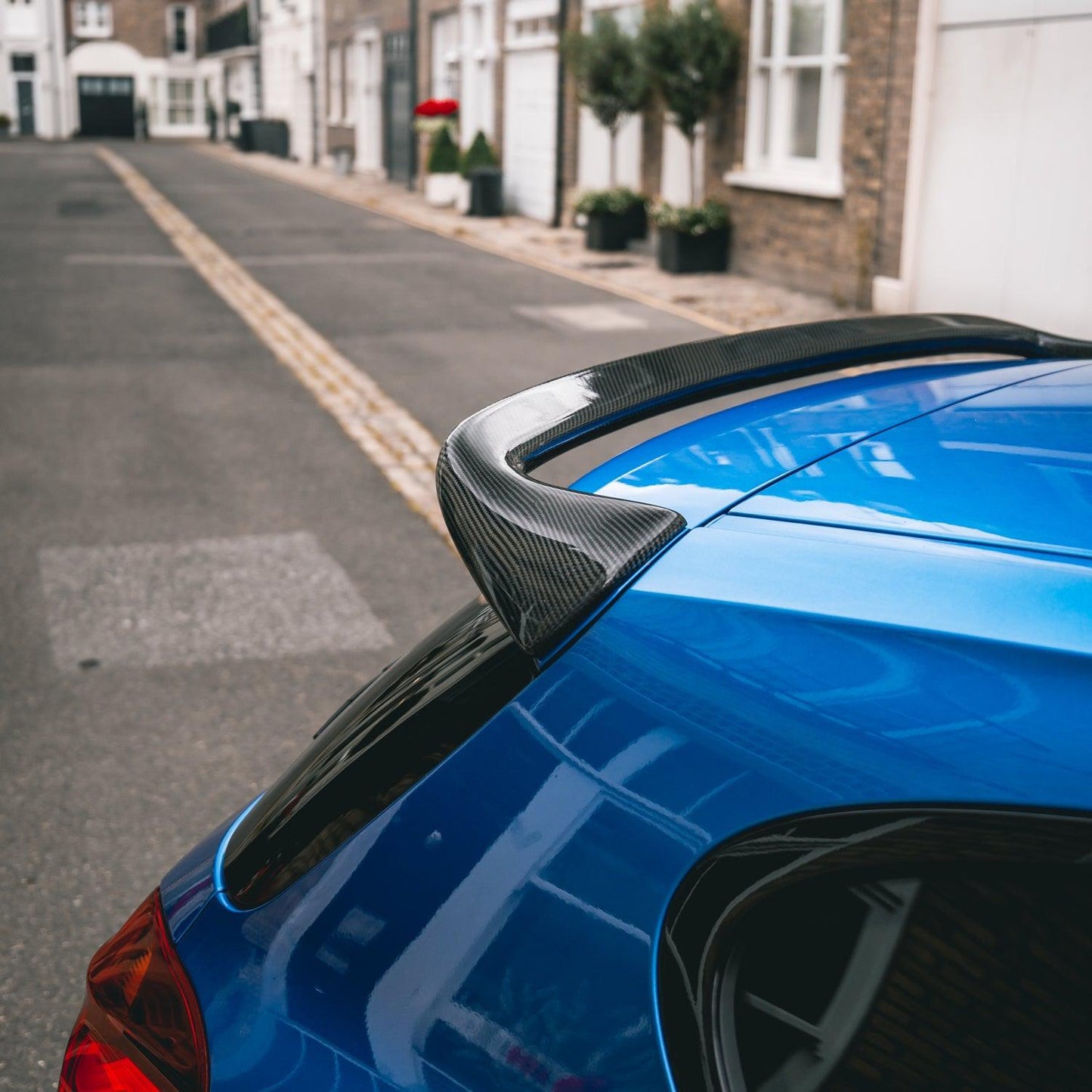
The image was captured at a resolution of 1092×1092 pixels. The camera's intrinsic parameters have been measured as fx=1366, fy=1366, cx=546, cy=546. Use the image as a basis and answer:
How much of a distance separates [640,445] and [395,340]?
9.92 m

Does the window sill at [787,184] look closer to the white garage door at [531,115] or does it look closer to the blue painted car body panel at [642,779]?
the white garage door at [531,115]

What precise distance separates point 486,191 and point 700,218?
826 cm

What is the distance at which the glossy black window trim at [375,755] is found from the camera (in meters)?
1.21

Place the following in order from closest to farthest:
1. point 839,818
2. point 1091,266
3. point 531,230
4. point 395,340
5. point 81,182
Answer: point 839,818, point 1091,266, point 395,340, point 531,230, point 81,182

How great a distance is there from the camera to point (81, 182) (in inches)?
1113

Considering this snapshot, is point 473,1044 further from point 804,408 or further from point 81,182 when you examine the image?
point 81,182

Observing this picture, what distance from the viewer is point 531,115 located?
22016mm

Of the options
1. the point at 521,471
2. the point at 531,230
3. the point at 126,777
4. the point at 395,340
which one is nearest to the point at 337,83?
the point at 531,230

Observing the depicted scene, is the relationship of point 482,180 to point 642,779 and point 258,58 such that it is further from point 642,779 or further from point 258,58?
point 258,58

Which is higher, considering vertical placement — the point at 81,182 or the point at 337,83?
the point at 337,83

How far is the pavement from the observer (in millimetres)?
12734

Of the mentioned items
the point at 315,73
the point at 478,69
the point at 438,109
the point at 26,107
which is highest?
the point at 315,73

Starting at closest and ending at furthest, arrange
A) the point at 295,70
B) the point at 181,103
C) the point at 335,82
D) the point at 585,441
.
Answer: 1. the point at 585,441
2. the point at 335,82
3. the point at 295,70
4. the point at 181,103

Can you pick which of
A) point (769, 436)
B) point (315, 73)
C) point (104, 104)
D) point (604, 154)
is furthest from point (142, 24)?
point (769, 436)
